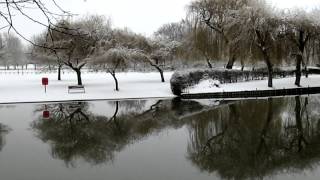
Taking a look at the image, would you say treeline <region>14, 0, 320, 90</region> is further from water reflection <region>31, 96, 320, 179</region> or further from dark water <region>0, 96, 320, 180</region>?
dark water <region>0, 96, 320, 180</region>

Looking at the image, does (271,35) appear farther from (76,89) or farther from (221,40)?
(76,89)

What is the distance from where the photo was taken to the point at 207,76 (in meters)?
31.4

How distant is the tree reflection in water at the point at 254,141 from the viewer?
9453mm

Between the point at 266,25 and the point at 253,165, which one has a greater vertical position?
the point at 266,25

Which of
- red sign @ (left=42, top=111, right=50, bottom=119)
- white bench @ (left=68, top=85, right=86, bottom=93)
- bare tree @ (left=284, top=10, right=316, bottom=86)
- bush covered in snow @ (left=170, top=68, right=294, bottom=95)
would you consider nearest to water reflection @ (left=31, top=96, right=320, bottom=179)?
red sign @ (left=42, top=111, right=50, bottom=119)

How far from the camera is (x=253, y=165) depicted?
→ 9.42 metres

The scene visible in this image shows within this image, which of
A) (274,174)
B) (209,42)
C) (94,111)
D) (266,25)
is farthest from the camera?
(209,42)

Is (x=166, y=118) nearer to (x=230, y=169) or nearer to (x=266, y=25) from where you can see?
(x=230, y=169)

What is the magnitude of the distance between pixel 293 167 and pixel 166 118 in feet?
30.6

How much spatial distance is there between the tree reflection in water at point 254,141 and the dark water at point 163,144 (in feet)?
0.08

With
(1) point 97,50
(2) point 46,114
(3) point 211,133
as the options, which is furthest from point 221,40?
(3) point 211,133

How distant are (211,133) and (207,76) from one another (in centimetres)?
1787

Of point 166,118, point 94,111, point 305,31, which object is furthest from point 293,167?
point 305,31

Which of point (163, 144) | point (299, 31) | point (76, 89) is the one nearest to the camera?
point (163, 144)
